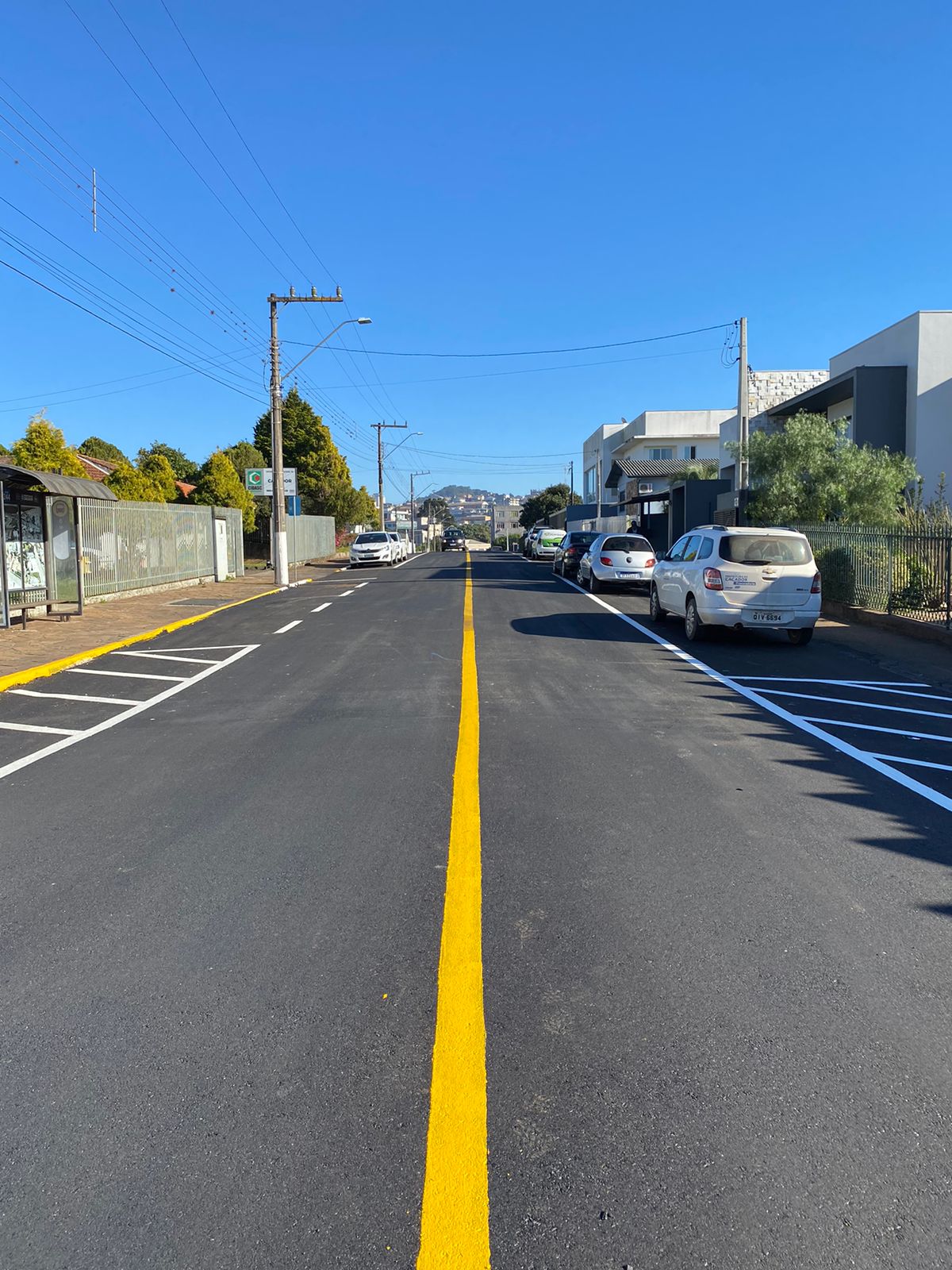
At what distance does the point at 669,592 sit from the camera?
51.1 feet

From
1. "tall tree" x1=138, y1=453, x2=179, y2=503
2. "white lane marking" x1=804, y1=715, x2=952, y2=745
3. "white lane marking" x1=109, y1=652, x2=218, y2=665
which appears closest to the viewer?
"white lane marking" x1=804, y1=715, x2=952, y2=745

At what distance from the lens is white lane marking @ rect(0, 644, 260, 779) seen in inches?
294

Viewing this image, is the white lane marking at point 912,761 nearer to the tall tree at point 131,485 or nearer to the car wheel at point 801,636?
the car wheel at point 801,636

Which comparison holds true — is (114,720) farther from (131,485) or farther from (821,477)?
(131,485)

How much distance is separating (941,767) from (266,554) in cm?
4581

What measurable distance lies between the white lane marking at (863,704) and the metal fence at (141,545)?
47.0 feet

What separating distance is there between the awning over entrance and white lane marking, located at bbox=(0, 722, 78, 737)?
7.47 metres

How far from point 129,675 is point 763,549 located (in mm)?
8728

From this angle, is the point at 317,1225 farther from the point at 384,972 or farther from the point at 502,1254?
the point at 384,972

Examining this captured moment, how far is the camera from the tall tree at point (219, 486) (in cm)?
4422

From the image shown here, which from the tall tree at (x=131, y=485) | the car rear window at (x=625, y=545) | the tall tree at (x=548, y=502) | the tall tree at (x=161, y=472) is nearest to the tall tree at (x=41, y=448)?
the tall tree at (x=131, y=485)

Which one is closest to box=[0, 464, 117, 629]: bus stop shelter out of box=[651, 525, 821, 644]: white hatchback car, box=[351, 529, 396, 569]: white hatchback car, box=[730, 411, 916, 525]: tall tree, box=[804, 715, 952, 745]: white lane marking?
box=[651, 525, 821, 644]: white hatchback car

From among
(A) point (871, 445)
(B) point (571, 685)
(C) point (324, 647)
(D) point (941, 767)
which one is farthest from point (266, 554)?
(D) point (941, 767)

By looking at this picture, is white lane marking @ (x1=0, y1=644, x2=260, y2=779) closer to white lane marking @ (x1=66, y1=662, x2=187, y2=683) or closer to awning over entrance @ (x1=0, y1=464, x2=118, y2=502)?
white lane marking @ (x1=66, y1=662, x2=187, y2=683)
